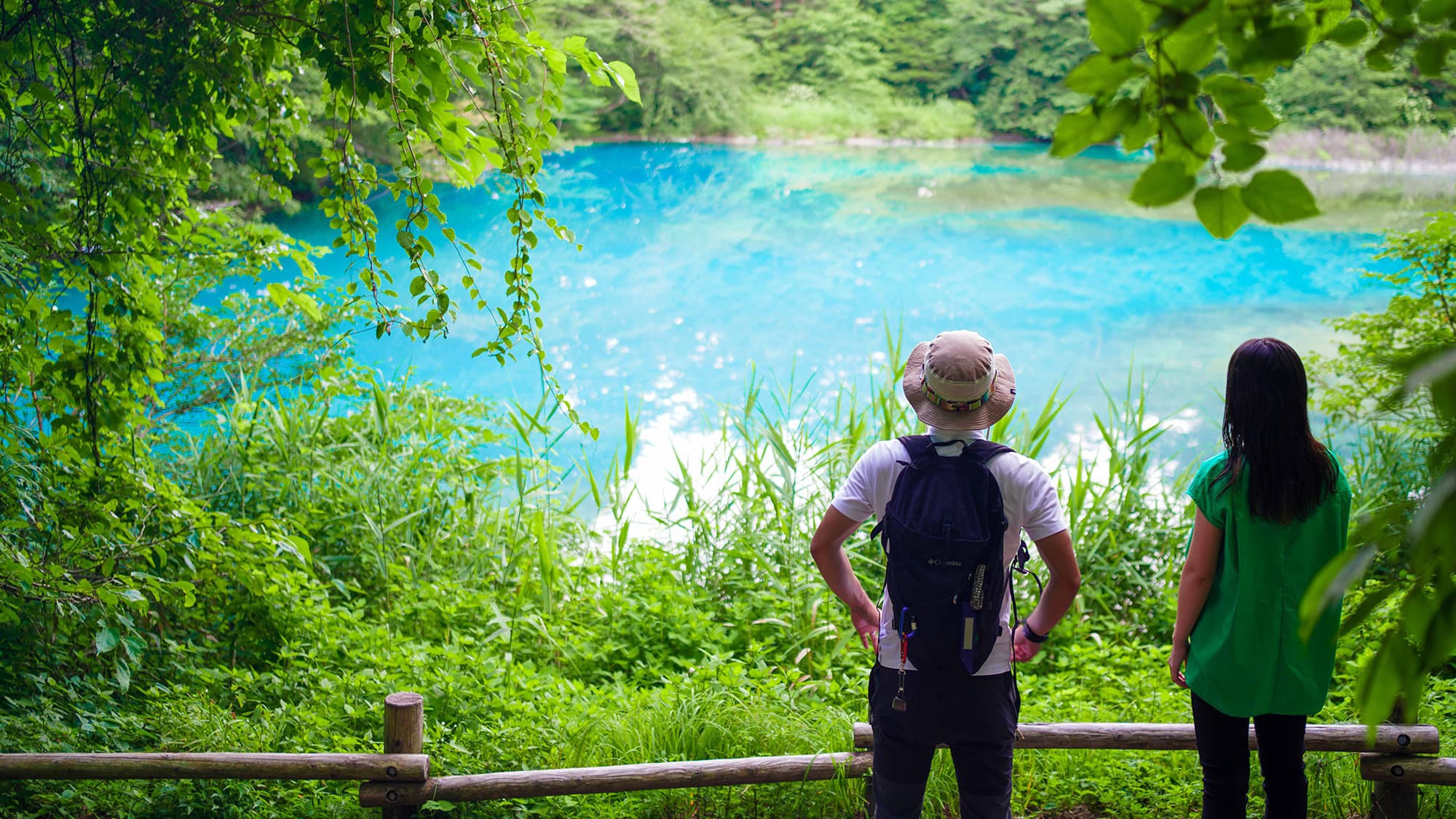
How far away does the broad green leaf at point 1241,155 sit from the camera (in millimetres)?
686

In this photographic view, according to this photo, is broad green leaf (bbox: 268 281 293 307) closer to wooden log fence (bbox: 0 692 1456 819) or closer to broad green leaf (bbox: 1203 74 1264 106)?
wooden log fence (bbox: 0 692 1456 819)

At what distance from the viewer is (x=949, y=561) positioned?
1783 mm

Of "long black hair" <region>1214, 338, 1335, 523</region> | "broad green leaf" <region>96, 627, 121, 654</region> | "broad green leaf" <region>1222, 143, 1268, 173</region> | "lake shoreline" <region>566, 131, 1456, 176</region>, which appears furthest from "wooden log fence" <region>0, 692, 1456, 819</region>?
"lake shoreline" <region>566, 131, 1456, 176</region>

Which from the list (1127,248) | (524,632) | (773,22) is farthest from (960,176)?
(524,632)

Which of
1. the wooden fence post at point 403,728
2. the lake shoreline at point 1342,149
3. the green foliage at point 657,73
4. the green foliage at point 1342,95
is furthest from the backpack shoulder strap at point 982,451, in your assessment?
the green foliage at point 1342,95

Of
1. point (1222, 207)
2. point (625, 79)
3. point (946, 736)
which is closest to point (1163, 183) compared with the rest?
point (1222, 207)

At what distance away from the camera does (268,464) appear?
4.37 m

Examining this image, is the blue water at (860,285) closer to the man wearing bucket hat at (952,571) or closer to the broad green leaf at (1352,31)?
the man wearing bucket hat at (952,571)

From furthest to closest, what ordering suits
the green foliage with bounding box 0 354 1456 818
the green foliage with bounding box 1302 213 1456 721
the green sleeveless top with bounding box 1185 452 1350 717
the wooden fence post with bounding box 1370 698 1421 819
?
the green foliage with bounding box 0 354 1456 818 < the wooden fence post with bounding box 1370 698 1421 819 < the green sleeveless top with bounding box 1185 452 1350 717 < the green foliage with bounding box 1302 213 1456 721

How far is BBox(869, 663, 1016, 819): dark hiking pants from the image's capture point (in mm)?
1812

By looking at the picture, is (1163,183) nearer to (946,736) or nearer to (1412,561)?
(1412,561)

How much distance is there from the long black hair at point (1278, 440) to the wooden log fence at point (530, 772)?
2.59 feet

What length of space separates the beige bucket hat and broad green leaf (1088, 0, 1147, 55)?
1.18m

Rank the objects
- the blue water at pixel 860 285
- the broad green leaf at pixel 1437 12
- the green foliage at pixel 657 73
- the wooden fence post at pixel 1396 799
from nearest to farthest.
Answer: the broad green leaf at pixel 1437 12, the wooden fence post at pixel 1396 799, the blue water at pixel 860 285, the green foliage at pixel 657 73
